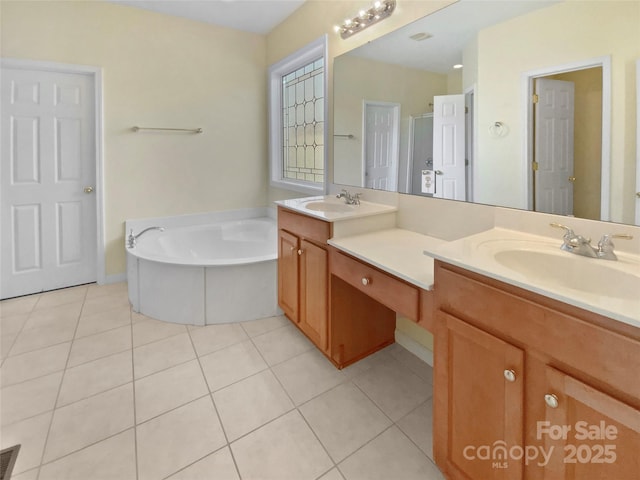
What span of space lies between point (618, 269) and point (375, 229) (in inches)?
43.6

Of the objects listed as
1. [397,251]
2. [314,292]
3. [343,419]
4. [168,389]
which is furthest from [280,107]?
[343,419]

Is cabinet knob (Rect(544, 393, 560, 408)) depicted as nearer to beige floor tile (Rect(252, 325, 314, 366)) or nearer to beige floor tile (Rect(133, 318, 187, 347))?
beige floor tile (Rect(252, 325, 314, 366))

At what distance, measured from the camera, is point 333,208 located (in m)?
2.30

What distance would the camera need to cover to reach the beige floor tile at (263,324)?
2332 mm

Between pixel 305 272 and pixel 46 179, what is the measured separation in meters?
2.51

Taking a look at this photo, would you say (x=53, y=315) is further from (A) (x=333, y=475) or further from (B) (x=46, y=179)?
(A) (x=333, y=475)

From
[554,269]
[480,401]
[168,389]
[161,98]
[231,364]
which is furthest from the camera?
Result: [161,98]

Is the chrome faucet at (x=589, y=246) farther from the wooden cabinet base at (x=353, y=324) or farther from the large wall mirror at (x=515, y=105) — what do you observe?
the wooden cabinet base at (x=353, y=324)

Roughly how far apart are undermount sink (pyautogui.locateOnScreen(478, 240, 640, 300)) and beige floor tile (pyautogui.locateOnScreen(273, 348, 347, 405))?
1.08 m

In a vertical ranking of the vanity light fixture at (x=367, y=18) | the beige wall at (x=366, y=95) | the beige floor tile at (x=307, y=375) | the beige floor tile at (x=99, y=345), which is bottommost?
the beige floor tile at (x=307, y=375)

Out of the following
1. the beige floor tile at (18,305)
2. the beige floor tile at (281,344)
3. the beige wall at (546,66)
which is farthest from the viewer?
the beige floor tile at (18,305)

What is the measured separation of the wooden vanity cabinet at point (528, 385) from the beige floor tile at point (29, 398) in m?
1.79

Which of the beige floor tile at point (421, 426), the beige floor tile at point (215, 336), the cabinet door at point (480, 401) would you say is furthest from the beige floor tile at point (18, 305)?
the cabinet door at point (480, 401)

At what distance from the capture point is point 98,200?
302 cm
